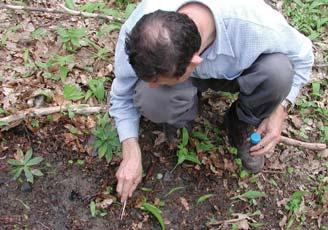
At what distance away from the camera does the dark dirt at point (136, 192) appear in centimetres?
247

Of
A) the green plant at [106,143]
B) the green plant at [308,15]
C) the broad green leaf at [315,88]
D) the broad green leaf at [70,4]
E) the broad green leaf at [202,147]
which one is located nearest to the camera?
the green plant at [106,143]

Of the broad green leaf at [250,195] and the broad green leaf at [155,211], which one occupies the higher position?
the broad green leaf at [250,195]

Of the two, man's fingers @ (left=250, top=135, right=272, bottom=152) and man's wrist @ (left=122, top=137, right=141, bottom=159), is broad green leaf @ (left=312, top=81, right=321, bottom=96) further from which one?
man's wrist @ (left=122, top=137, right=141, bottom=159)

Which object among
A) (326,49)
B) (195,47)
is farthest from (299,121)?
(195,47)

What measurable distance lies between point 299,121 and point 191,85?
0.99m

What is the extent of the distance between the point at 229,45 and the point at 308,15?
5.89ft

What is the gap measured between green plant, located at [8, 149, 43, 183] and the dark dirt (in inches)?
1.5

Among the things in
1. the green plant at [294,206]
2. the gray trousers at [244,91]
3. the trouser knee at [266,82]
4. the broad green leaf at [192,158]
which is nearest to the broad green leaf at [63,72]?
the gray trousers at [244,91]

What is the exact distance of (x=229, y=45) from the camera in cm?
210

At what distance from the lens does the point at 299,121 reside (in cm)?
304

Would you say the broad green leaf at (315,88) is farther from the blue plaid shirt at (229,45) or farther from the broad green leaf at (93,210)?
the broad green leaf at (93,210)

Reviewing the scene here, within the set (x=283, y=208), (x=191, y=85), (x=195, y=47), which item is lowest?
(x=283, y=208)

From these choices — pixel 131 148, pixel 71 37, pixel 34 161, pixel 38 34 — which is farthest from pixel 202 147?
pixel 38 34

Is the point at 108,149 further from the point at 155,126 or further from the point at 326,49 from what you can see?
the point at 326,49
